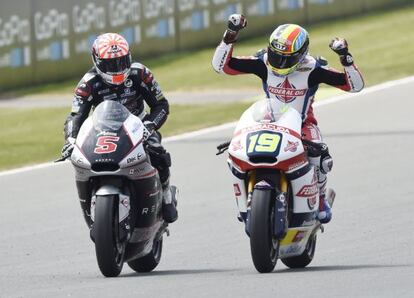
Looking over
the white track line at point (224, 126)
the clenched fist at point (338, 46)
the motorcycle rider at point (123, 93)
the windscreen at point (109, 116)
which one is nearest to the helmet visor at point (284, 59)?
the clenched fist at point (338, 46)

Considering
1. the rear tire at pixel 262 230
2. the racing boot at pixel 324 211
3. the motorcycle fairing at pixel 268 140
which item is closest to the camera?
the rear tire at pixel 262 230

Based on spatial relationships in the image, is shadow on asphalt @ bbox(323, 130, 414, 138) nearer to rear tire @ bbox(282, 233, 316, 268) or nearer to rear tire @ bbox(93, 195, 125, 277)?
rear tire @ bbox(282, 233, 316, 268)

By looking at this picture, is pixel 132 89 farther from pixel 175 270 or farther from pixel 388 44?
pixel 388 44

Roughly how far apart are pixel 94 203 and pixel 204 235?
2688 mm

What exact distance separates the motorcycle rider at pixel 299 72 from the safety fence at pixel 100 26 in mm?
13396

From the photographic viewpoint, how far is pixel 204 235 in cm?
1271

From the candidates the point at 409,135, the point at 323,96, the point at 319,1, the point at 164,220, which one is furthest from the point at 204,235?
the point at 319,1

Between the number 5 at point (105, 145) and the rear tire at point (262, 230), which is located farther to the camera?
the number 5 at point (105, 145)

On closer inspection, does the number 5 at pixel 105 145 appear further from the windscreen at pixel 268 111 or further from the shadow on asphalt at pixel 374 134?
the shadow on asphalt at pixel 374 134

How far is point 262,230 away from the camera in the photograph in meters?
9.79

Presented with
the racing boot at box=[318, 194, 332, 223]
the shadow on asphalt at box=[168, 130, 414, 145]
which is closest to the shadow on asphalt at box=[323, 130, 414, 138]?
the shadow on asphalt at box=[168, 130, 414, 145]

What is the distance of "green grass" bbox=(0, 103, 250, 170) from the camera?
18.1 m

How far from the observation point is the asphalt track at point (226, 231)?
31.3 ft

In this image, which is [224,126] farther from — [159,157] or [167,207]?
[159,157]
